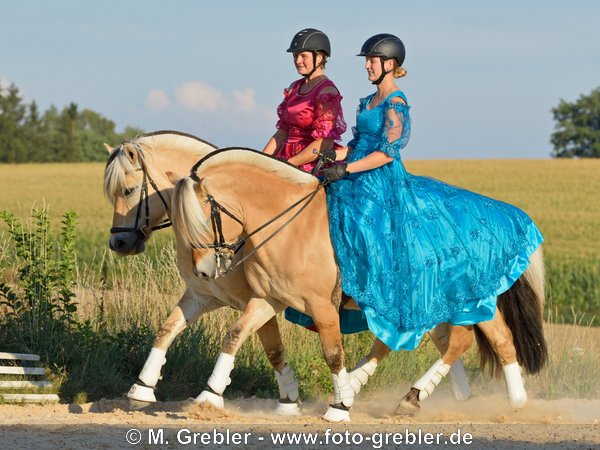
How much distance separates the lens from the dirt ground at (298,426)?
18.2 ft

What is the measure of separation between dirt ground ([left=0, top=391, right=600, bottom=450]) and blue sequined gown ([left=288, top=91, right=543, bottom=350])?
0.82m

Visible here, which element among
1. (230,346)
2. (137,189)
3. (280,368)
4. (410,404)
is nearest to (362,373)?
(410,404)

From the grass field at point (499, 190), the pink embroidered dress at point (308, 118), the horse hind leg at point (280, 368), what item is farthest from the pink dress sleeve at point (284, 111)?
the grass field at point (499, 190)

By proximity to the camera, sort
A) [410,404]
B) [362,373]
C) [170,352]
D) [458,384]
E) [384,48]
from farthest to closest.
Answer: [170,352], [458,384], [362,373], [410,404], [384,48]

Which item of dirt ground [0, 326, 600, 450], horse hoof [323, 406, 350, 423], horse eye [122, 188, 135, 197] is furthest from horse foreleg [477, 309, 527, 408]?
horse eye [122, 188, 135, 197]

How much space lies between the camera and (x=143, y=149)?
22.7 ft

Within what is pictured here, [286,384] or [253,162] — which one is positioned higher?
[253,162]

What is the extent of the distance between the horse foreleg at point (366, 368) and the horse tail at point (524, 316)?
794 mm

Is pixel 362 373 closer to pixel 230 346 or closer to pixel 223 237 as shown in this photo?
pixel 230 346

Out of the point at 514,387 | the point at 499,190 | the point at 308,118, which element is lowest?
the point at 499,190

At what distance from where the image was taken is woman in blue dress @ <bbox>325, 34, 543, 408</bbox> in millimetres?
6707

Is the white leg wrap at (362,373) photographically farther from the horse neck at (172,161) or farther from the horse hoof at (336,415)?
the horse neck at (172,161)

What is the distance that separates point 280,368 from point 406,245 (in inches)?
54.9

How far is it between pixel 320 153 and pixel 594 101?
252ft
